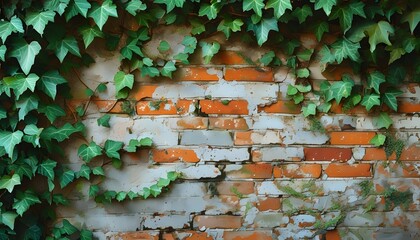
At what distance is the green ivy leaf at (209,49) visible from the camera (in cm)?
192

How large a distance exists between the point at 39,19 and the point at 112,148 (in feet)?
1.95

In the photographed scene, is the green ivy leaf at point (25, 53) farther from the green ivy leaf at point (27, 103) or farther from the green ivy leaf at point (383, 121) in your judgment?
the green ivy leaf at point (383, 121)

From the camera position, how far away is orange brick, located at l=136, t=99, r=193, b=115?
78.3 inches

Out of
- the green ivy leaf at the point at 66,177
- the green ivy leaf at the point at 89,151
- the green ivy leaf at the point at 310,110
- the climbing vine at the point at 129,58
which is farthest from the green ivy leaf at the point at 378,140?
the green ivy leaf at the point at 66,177

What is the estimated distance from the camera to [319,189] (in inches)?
82.3

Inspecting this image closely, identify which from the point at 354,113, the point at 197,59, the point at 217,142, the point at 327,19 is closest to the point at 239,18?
the point at 197,59

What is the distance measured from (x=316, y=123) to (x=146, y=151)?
0.77 meters

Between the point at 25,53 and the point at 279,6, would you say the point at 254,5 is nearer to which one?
the point at 279,6

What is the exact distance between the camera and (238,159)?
2.04 m

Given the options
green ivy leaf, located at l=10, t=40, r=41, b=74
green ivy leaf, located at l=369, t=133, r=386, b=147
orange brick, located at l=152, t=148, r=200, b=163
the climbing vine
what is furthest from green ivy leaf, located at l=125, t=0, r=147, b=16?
green ivy leaf, located at l=369, t=133, r=386, b=147

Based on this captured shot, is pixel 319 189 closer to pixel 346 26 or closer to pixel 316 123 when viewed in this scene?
pixel 316 123

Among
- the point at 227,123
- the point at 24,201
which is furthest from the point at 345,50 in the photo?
the point at 24,201

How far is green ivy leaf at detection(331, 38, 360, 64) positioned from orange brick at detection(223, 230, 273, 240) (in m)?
0.84

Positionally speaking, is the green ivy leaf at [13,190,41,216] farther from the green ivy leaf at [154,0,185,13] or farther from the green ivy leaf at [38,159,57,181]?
the green ivy leaf at [154,0,185,13]
